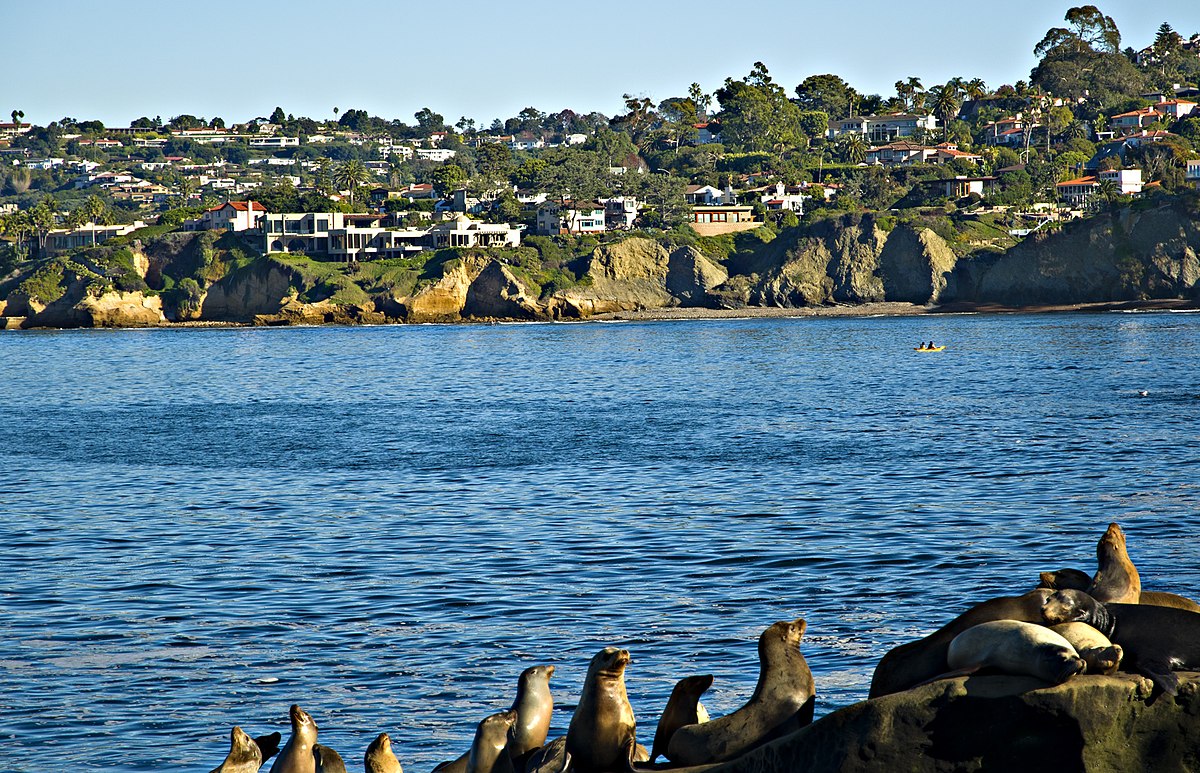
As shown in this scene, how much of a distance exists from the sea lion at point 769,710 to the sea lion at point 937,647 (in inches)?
20.6

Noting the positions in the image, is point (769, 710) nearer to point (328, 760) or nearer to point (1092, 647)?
point (1092, 647)

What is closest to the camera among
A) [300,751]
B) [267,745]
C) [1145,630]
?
[1145,630]

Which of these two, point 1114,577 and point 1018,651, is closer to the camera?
point 1018,651

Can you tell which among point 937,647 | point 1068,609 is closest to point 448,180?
point 937,647

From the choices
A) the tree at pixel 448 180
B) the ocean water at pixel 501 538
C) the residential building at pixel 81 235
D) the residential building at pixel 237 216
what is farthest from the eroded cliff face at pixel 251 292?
the ocean water at pixel 501 538

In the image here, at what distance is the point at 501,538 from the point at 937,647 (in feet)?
54.9

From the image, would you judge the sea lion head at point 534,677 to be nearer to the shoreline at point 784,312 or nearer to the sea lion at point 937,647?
the sea lion at point 937,647

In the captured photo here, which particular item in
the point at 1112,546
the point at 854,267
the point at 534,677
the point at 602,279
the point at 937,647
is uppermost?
the point at 854,267

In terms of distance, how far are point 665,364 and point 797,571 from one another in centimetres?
6336

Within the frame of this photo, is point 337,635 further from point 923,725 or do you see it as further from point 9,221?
point 9,221

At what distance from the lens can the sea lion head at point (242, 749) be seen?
9.71 meters

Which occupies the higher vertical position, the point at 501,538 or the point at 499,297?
the point at 499,297

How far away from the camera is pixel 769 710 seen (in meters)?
9.03

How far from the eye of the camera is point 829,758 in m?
8.40
